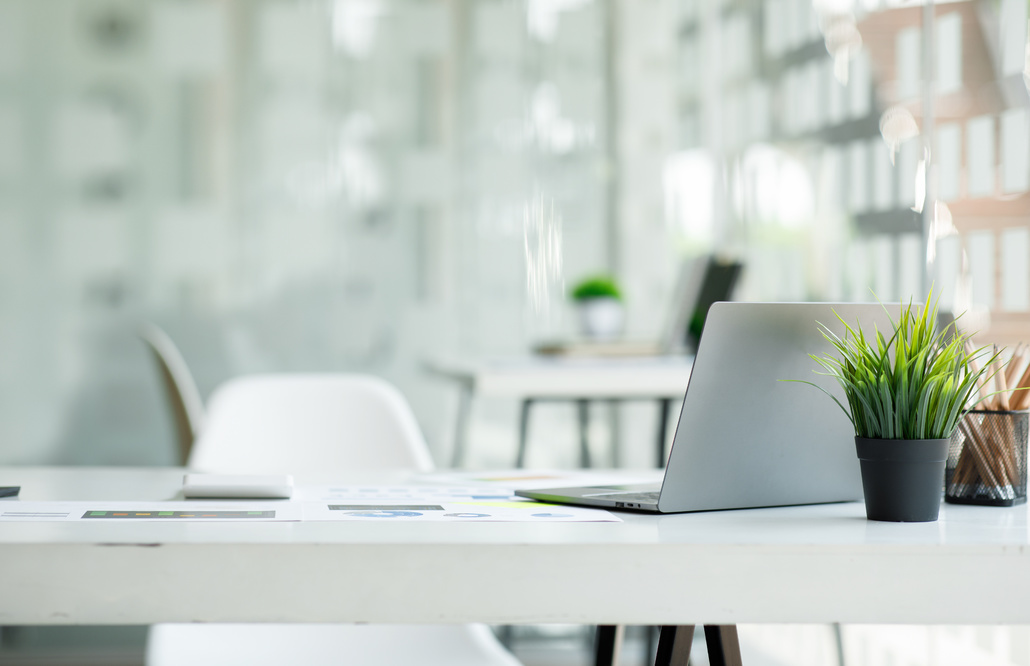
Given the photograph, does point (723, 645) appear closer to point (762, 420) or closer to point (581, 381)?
point (762, 420)

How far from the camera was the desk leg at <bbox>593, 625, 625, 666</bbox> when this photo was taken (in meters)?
1.26

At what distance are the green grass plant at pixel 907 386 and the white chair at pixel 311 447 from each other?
A: 80 cm

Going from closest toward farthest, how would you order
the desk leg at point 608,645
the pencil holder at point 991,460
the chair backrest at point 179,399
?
the pencil holder at point 991,460, the desk leg at point 608,645, the chair backrest at point 179,399

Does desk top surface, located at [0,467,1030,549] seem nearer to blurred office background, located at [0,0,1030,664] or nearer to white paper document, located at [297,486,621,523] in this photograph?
white paper document, located at [297,486,621,523]

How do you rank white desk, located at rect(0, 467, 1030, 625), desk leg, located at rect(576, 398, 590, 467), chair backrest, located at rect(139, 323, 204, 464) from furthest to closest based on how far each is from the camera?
desk leg, located at rect(576, 398, 590, 467) → chair backrest, located at rect(139, 323, 204, 464) → white desk, located at rect(0, 467, 1030, 625)

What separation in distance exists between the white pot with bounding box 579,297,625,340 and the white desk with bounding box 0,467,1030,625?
8.02 ft

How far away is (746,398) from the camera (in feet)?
2.83

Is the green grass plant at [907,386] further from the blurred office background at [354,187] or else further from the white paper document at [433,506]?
the blurred office background at [354,187]

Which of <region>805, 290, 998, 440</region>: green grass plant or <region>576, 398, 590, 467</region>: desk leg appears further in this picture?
<region>576, 398, 590, 467</region>: desk leg

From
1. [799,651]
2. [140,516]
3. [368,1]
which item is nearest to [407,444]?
[140,516]

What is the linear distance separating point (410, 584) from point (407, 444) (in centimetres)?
108

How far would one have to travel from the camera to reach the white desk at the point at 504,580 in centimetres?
68

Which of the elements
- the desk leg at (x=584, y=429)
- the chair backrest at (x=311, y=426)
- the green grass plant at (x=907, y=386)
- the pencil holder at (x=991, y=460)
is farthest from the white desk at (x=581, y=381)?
the green grass plant at (x=907, y=386)

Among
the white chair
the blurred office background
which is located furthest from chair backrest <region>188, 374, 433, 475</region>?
the blurred office background
